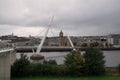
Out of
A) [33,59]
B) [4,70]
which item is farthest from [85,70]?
[33,59]

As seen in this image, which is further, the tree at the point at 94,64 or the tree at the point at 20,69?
the tree at the point at 94,64

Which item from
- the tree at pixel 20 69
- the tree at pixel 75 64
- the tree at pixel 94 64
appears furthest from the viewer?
the tree at pixel 94 64

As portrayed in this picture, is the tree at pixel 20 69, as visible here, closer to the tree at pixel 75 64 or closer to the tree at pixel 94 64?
the tree at pixel 75 64

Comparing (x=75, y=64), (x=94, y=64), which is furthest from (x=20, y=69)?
(x=94, y=64)

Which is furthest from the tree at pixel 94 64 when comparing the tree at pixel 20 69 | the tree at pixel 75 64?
the tree at pixel 20 69

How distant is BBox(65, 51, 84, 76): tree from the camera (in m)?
40.3

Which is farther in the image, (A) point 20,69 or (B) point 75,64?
(B) point 75,64

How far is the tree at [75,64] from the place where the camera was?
132 feet

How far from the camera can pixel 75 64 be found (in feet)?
134

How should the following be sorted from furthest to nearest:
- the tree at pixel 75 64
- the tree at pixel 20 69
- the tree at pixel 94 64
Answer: the tree at pixel 94 64
the tree at pixel 75 64
the tree at pixel 20 69

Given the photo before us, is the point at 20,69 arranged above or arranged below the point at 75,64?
below

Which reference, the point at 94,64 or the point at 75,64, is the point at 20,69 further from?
the point at 94,64

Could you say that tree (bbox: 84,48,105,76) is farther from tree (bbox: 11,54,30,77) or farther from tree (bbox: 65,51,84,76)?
tree (bbox: 11,54,30,77)

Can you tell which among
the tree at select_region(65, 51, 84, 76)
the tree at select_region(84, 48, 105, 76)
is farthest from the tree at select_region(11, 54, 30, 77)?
the tree at select_region(84, 48, 105, 76)
